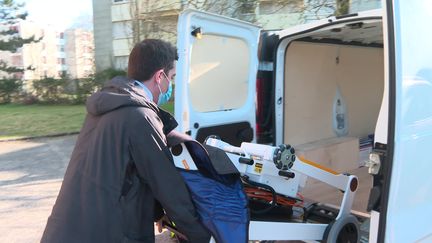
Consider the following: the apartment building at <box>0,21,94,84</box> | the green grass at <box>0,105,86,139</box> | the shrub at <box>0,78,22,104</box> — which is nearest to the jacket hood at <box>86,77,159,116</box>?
the green grass at <box>0,105,86,139</box>

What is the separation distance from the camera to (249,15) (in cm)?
1116

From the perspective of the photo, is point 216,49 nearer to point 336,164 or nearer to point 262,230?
point 262,230

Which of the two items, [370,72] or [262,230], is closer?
[262,230]

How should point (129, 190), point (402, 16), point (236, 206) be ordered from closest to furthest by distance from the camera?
point (129, 190) → point (402, 16) → point (236, 206)

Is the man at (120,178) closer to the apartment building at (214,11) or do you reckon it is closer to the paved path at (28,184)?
the paved path at (28,184)

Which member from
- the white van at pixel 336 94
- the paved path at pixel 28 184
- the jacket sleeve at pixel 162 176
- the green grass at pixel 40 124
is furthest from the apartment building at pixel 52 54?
the jacket sleeve at pixel 162 176

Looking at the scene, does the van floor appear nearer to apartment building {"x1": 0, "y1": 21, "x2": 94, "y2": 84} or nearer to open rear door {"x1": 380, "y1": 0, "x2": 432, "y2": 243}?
open rear door {"x1": 380, "y1": 0, "x2": 432, "y2": 243}

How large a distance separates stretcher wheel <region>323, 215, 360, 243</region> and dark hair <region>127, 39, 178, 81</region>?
1681mm

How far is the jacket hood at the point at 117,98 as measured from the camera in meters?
1.99

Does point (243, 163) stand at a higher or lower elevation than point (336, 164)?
higher

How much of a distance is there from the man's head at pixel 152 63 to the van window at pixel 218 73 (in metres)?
1.50

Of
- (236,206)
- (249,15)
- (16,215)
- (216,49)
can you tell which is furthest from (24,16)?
(236,206)

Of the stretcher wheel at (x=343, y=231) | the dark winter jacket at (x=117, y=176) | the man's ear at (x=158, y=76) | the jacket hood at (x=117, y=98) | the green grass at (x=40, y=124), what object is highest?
the man's ear at (x=158, y=76)

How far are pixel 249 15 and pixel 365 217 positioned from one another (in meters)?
8.22
